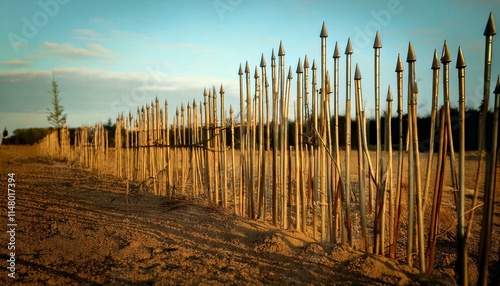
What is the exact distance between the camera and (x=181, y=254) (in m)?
3.48

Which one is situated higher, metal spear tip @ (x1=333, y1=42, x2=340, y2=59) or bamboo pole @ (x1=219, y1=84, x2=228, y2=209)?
metal spear tip @ (x1=333, y1=42, x2=340, y2=59)

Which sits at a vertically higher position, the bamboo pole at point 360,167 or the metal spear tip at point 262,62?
the metal spear tip at point 262,62

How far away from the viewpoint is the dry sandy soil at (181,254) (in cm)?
293

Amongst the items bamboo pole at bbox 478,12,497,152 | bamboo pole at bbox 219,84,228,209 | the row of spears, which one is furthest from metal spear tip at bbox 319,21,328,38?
bamboo pole at bbox 219,84,228,209

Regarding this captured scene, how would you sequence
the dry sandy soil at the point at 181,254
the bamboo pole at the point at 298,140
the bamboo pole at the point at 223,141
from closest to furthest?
the dry sandy soil at the point at 181,254 → the bamboo pole at the point at 298,140 → the bamboo pole at the point at 223,141

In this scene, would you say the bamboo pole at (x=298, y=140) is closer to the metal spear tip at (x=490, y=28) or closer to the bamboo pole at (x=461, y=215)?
the bamboo pole at (x=461, y=215)

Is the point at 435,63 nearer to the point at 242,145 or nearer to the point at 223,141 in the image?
the point at 242,145

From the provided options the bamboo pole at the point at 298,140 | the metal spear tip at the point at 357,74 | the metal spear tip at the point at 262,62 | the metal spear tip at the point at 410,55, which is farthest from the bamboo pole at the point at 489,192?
the metal spear tip at the point at 262,62

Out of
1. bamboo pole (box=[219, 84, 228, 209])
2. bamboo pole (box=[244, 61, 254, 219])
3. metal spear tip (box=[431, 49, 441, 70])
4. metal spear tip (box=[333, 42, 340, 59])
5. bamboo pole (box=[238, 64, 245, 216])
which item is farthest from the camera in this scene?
bamboo pole (box=[219, 84, 228, 209])

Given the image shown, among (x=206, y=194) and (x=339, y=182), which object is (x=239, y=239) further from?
(x=206, y=194)

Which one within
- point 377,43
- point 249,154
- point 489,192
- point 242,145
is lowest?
point 489,192

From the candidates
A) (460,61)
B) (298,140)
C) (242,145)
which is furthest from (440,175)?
(242,145)

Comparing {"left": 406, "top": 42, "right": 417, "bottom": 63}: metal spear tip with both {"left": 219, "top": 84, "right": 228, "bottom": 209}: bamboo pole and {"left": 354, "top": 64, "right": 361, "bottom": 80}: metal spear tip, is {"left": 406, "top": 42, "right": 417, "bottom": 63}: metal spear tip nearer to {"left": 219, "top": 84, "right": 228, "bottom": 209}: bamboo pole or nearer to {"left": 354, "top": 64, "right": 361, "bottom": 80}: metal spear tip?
{"left": 354, "top": 64, "right": 361, "bottom": 80}: metal spear tip

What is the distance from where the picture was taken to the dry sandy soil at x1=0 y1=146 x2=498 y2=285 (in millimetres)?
2928
